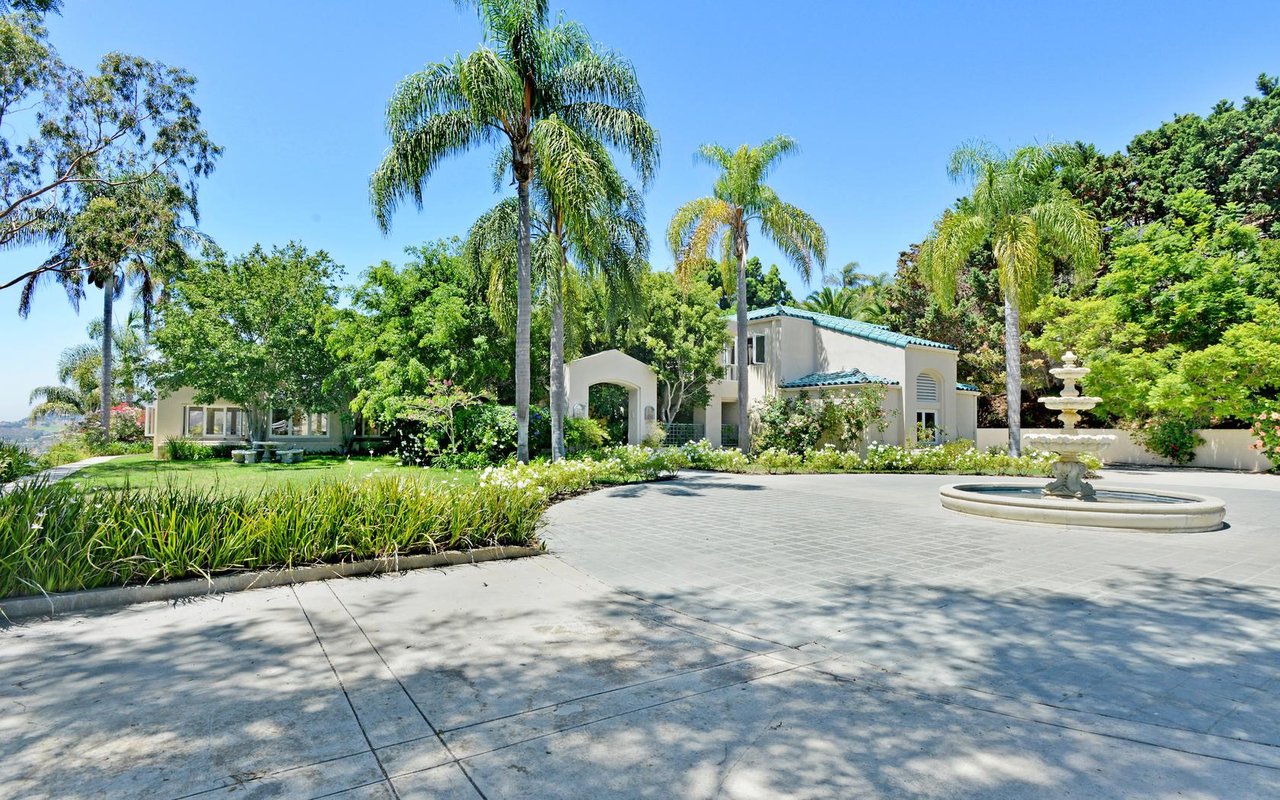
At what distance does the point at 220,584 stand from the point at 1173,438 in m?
29.2

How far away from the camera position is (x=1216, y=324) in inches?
891

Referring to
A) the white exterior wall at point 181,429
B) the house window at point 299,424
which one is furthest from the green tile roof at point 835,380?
the house window at point 299,424

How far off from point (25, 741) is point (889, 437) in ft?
83.7

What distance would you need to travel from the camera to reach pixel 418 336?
21719 millimetres

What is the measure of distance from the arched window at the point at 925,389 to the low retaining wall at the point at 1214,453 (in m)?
3.50

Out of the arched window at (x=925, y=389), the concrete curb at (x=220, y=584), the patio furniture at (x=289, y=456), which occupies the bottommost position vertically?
the concrete curb at (x=220, y=584)

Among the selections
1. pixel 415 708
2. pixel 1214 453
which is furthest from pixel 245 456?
pixel 1214 453

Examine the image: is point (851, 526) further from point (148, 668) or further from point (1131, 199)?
point (1131, 199)

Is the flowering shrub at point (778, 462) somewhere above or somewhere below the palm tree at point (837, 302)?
below

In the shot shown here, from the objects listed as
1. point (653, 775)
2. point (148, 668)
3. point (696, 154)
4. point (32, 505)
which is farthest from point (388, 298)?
point (653, 775)

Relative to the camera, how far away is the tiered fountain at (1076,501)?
952cm

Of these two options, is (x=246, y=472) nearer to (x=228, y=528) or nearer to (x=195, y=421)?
(x=195, y=421)

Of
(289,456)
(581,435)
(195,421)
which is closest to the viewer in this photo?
(581,435)

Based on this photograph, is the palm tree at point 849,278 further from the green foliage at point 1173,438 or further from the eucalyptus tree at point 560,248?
the eucalyptus tree at point 560,248
